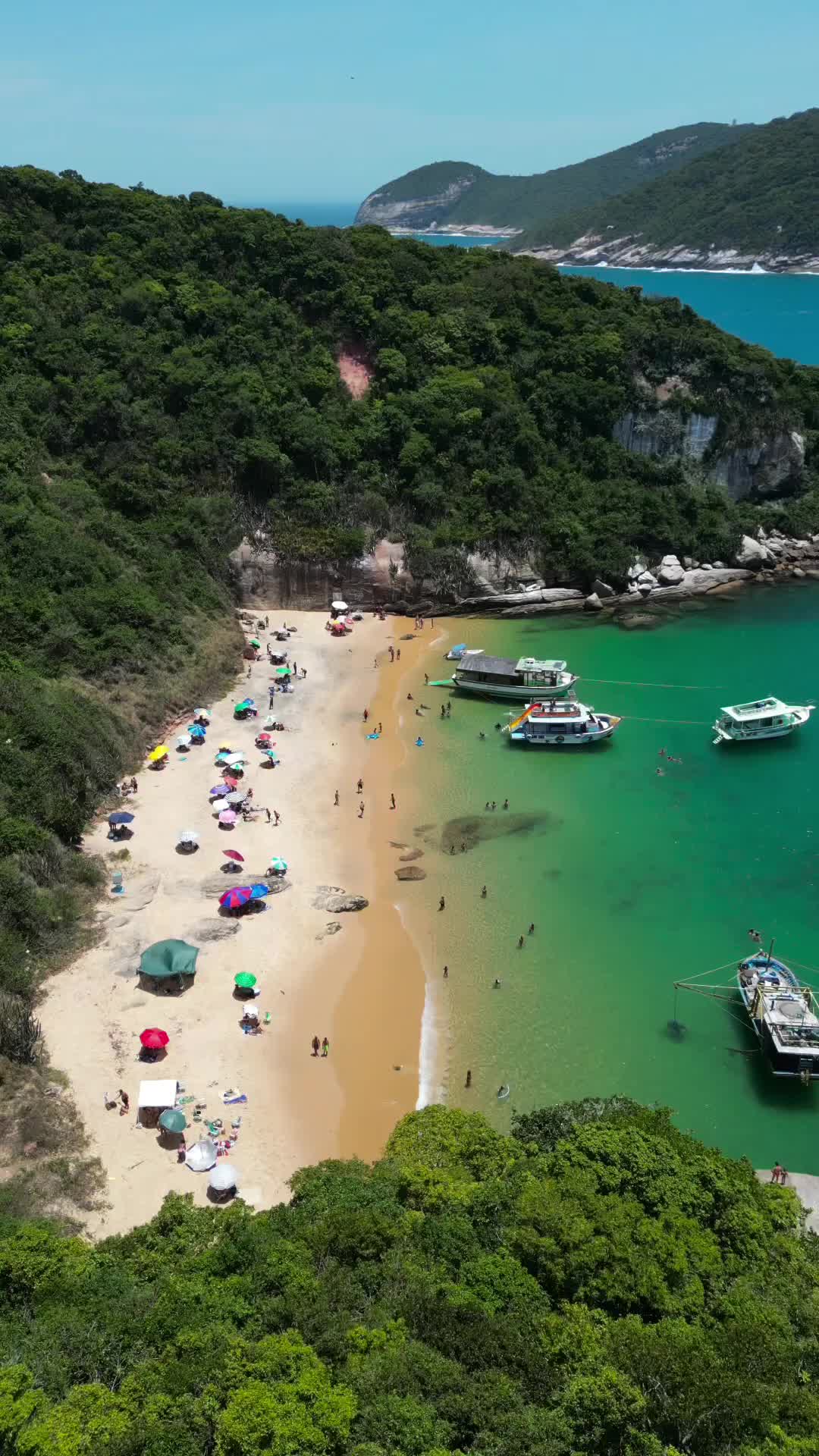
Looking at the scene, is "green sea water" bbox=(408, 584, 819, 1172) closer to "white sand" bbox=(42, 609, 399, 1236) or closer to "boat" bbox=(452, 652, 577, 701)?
"boat" bbox=(452, 652, 577, 701)

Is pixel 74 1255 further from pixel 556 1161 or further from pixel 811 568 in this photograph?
pixel 811 568

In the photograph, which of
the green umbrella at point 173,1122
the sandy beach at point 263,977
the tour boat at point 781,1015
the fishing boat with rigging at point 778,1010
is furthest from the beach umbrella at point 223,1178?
the tour boat at point 781,1015

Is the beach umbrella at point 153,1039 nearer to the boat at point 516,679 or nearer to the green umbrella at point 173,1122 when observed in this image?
the green umbrella at point 173,1122

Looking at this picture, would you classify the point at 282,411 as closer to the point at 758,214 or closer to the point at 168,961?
the point at 168,961

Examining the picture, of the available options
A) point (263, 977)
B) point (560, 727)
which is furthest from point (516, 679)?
point (263, 977)

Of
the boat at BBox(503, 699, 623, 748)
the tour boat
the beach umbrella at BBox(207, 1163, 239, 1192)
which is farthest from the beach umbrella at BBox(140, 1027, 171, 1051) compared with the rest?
the boat at BBox(503, 699, 623, 748)

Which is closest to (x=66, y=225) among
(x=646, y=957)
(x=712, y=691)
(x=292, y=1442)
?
(x=712, y=691)
